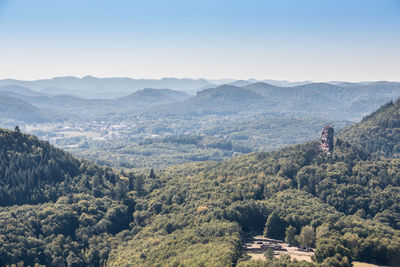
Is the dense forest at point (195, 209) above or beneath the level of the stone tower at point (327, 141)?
beneath

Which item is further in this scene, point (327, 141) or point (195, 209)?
point (327, 141)

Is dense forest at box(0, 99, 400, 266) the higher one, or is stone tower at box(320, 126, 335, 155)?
stone tower at box(320, 126, 335, 155)

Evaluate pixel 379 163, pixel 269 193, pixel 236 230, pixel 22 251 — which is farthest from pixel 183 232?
pixel 379 163

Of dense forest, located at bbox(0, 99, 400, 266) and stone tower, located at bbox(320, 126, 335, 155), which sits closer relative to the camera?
dense forest, located at bbox(0, 99, 400, 266)

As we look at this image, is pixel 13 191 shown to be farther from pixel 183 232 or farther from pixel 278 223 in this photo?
pixel 278 223

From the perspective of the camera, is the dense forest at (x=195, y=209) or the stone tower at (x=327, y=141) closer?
the dense forest at (x=195, y=209)
